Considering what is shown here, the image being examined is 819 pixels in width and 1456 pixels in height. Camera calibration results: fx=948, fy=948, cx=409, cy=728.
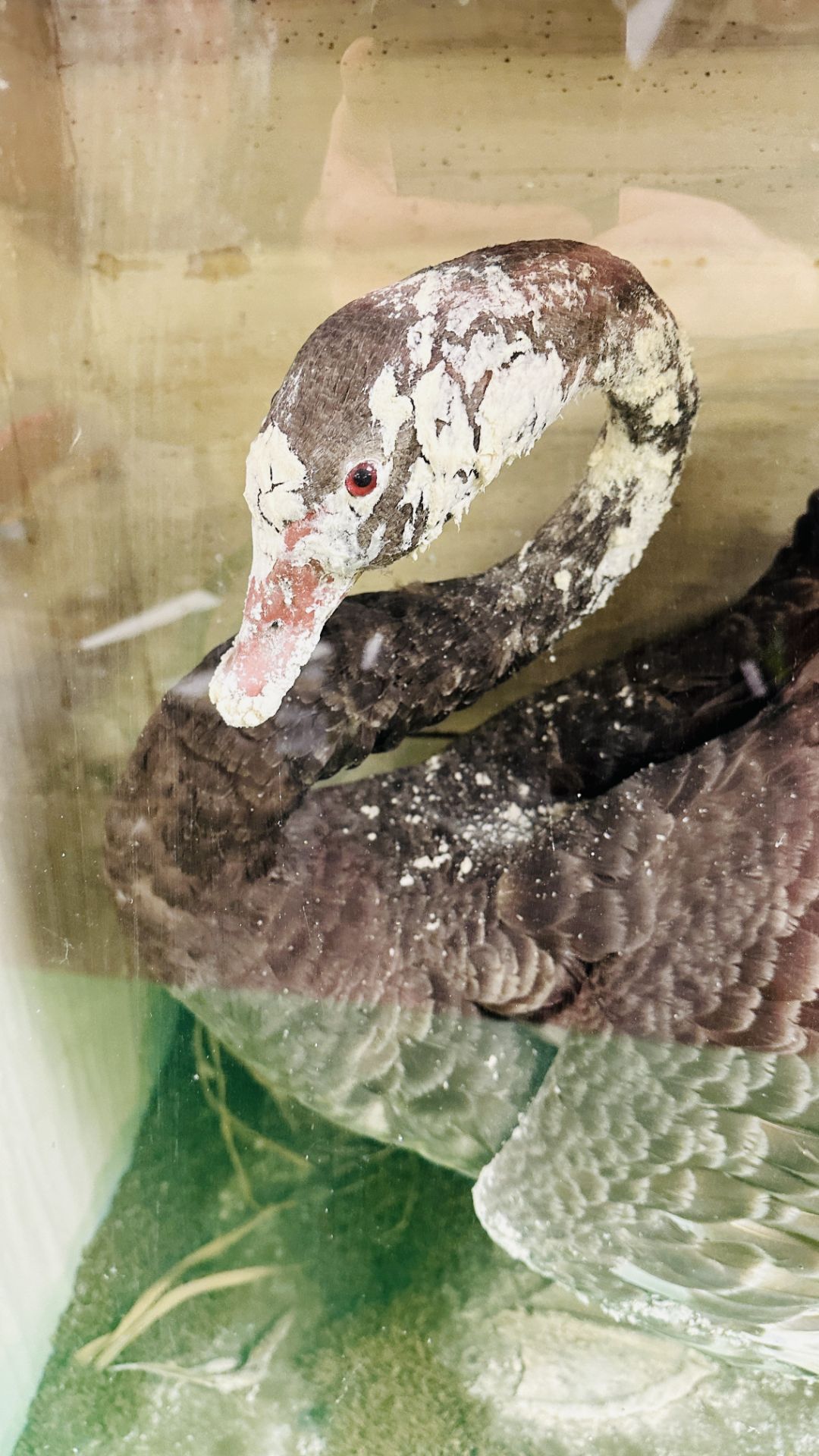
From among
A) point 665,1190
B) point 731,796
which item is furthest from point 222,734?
point 665,1190

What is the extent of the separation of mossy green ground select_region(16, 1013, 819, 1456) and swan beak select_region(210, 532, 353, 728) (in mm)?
451

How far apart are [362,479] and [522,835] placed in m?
0.30

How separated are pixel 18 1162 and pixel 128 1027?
0.16 metres

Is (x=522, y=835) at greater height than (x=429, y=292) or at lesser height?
lesser

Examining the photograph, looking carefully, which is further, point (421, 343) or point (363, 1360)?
point (363, 1360)

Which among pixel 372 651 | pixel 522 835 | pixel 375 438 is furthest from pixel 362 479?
pixel 522 835

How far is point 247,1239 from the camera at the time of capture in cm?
77

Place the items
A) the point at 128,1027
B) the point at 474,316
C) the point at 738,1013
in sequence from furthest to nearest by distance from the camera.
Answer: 1. the point at 128,1027
2. the point at 738,1013
3. the point at 474,316

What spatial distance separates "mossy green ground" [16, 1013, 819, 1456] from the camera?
30.3 inches

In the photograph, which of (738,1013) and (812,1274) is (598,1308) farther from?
(738,1013)

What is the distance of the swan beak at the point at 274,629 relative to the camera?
1.64ft

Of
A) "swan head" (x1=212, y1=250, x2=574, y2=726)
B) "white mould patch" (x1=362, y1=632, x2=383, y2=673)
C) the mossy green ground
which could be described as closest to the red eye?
"swan head" (x1=212, y1=250, x2=574, y2=726)

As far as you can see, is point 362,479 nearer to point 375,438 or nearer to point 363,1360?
point 375,438

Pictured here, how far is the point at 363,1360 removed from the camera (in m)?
0.79
